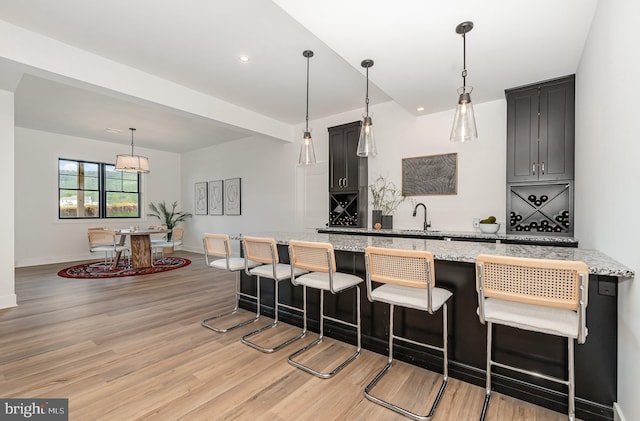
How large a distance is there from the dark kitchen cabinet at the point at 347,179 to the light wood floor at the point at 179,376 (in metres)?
2.43

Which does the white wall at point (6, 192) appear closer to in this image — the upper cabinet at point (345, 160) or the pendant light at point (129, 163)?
the pendant light at point (129, 163)

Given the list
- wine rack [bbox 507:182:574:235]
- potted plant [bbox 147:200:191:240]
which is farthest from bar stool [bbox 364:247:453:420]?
potted plant [bbox 147:200:191:240]

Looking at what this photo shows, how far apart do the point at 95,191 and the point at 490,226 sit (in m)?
8.71

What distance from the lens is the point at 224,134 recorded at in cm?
683

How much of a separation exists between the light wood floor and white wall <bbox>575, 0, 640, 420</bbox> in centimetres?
67

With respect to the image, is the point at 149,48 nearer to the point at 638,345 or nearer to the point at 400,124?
the point at 400,124

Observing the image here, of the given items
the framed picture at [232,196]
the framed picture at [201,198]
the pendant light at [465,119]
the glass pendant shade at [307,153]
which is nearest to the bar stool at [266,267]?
the glass pendant shade at [307,153]

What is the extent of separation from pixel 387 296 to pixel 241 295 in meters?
2.17

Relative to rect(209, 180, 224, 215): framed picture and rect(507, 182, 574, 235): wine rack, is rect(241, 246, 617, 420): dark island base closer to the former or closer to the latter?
rect(507, 182, 574, 235): wine rack

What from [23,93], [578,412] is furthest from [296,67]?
[23,93]

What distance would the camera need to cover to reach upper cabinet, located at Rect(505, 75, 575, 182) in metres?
3.21

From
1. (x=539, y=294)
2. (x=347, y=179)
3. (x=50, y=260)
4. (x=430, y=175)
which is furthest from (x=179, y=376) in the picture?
(x=50, y=260)

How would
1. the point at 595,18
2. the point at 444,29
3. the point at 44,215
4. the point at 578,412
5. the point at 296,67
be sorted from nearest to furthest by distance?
the point at 578,412 → the point at 595,18 → the point at 444,29 → the point at 296,67 → the point at 44,215

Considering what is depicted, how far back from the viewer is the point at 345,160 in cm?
503
